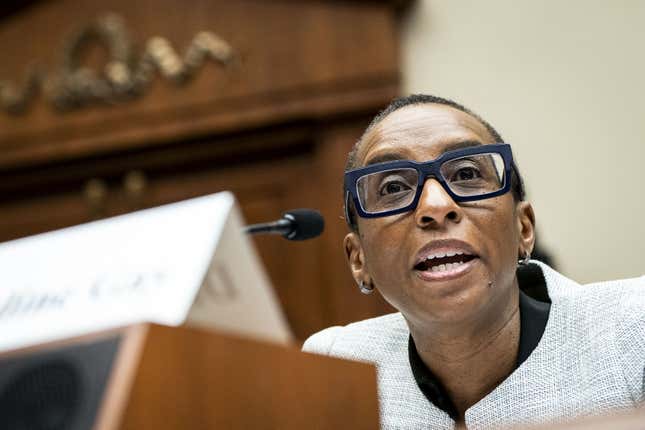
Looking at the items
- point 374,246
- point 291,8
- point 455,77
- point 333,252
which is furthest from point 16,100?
point 374,246

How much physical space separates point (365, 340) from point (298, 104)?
156cm

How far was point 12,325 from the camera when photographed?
2.97 ft

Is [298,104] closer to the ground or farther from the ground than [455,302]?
closer to the ground

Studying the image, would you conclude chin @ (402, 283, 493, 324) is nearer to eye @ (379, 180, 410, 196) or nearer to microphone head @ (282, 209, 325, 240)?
eye @ (379, 180, 410, 196)

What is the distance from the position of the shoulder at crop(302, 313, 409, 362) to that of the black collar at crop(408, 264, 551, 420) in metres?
0.06

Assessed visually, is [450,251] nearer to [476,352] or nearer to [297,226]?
[476,352]

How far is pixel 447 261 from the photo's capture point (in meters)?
1.09

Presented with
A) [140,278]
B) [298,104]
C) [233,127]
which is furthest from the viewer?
[233,127]

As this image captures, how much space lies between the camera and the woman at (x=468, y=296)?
1.06 meters

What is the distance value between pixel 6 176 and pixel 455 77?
1648 millimetres

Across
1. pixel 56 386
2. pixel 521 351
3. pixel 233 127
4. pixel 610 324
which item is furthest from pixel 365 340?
pixel 233 127

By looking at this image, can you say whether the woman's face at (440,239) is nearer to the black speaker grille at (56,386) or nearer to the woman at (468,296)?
the woman at (468,296)

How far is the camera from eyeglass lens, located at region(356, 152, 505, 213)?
3.69 feet

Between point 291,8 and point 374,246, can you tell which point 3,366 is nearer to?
point 374,246
